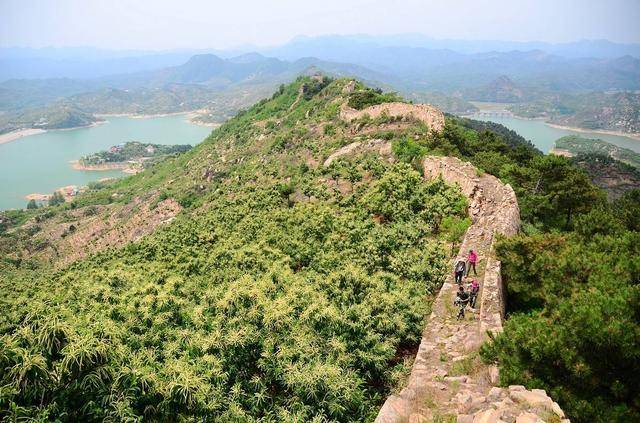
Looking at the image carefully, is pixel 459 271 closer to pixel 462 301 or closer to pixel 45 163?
pixel 462 301

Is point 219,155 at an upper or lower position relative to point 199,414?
lower

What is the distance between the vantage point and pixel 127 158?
6024 inches

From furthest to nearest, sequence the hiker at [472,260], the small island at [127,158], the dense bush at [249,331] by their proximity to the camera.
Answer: the small island at [127,158], the hiker at [472,260], the dense bush at [249,331]

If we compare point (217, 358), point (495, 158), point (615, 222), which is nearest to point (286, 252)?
point (217, 358)

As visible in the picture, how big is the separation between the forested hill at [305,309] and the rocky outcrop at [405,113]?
2.35 metres

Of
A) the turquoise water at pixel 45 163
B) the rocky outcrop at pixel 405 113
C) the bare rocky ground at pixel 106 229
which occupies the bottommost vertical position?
the turquoise water at pixel 45 163

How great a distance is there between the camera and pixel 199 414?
841 centimetres

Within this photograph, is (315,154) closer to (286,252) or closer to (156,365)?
(286,252)

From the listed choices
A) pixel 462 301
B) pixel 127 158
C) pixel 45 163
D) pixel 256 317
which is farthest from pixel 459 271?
pixel 45 163

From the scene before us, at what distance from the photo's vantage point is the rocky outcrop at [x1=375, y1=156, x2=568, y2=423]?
7.28 m

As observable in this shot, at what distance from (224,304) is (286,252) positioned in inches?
323

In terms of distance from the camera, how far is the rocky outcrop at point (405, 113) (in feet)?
126

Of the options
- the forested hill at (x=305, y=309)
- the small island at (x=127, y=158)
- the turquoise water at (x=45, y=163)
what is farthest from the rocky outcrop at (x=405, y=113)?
the turquoise water at (x=45, y=163)

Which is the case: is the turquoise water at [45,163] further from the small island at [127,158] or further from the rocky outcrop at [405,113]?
the rocky outcrop at [405,113]
